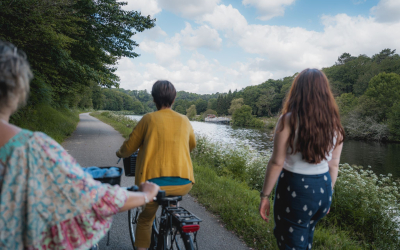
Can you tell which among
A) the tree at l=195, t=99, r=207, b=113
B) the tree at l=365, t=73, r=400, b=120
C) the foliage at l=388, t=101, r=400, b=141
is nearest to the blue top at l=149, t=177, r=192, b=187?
the foliage at l=388, t=101, r=400, b=141

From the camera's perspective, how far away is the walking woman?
1874mm

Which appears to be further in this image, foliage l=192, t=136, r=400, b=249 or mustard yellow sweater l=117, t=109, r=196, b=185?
foliage l=192, t=136, r=400, b=249

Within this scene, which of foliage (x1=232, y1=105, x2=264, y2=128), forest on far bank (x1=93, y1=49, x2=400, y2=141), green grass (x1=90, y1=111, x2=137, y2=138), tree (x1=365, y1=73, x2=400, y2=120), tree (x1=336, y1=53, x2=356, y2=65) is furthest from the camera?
tree (x1=336, y1=53, x2=356, y2=65)

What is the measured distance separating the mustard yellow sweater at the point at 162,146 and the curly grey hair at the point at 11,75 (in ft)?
3.57

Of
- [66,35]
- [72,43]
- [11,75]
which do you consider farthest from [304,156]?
[72,43]

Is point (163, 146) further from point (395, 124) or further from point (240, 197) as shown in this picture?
point (395, 124)

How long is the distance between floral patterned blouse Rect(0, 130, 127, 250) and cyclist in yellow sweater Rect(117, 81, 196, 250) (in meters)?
0.95

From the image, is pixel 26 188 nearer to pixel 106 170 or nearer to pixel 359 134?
pixel 106 170

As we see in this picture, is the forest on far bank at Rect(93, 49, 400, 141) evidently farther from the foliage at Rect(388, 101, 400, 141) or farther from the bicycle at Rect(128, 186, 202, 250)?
the bicycle at Rect(128, 186, 202, 250)

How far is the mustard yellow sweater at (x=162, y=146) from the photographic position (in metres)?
2.08

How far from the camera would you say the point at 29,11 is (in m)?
7.42

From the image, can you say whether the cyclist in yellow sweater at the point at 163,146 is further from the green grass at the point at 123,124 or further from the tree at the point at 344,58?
the tree at the point at 344,58

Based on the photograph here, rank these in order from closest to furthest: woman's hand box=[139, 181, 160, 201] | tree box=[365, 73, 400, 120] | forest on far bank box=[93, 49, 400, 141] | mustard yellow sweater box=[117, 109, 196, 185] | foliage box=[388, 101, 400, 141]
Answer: woman's hand box=[139, 181, 160, 201]
mustard yellow sweater box=[117, 109, 196, 185]
foliage box=[388, 101, 400, 141]
forest on far bank box=[93, 49, 400, 141]
tree box=[365, 73, 400, 120]

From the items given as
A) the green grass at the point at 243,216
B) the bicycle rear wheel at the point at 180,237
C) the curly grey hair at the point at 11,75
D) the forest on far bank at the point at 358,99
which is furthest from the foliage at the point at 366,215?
the curly grey hair at the point at 11,75
